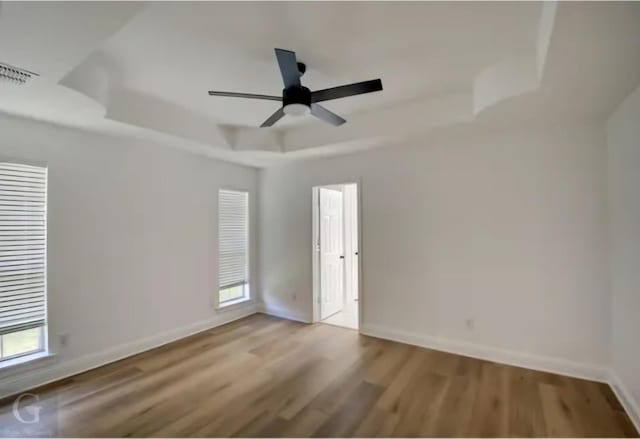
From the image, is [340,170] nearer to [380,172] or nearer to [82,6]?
[380,172]

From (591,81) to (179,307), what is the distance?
15.4 ft

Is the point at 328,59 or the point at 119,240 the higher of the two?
the point at 328,59

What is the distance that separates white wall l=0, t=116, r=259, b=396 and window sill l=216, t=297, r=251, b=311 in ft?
0.52

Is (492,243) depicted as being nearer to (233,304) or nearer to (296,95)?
(296,95)

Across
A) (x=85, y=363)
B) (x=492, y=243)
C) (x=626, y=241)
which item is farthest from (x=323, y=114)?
(x=85, y=363)

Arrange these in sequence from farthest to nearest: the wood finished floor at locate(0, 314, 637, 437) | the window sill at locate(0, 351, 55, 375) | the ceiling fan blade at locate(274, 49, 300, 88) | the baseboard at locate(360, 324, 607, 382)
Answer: the baseboard at locate(360, 324, 607, 382)
the window sill at locate(0, 351, 55, 375)
the wood finished floor at locate(0, 314, 637, 437)
the ceiling fan blade at locate(274, 49, 300, 88)

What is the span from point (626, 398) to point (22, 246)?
5235mm

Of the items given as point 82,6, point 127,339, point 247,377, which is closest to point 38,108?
point 82,6

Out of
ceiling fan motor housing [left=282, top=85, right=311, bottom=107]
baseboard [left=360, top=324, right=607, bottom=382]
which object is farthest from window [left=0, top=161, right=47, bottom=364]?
baseboard [left=360, top=324, right=607, bottom=382]

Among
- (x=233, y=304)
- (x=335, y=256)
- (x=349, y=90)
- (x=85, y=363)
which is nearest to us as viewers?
(x=349, y=90)

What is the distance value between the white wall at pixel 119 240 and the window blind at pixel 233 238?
19 cm

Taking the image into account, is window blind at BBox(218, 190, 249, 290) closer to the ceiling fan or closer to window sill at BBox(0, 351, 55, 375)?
window sill at BBox(0, 351, 55, 375)

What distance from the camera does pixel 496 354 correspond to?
3.41m

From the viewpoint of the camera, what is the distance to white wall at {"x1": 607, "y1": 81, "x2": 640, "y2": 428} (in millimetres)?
2321
